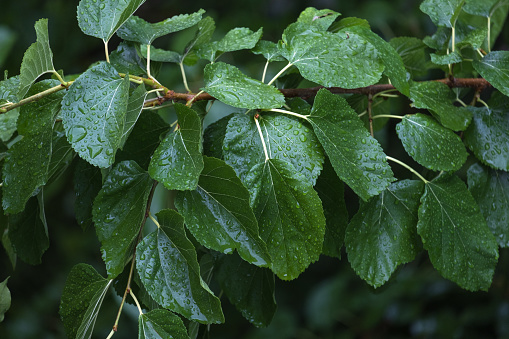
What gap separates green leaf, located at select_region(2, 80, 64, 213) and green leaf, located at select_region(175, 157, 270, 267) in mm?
170

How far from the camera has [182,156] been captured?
535mm

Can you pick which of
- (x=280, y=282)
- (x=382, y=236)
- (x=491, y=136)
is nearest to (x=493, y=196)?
(x=491, y=136)

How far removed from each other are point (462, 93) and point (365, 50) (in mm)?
277

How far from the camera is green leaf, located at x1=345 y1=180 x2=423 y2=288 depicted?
628mm

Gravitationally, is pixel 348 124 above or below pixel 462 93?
above

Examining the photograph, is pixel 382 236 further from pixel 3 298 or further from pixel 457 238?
pixel 3 298

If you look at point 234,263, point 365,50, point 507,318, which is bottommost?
point 507,318

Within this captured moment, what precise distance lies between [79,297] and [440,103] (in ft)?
1.86

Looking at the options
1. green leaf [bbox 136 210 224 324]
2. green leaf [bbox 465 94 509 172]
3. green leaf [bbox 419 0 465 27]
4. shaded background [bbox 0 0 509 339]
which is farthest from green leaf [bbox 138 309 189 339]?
shaded background [bbox 0 0 509 339]

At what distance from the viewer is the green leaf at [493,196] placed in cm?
70

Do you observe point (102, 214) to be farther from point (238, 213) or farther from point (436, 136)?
point (436, 136)

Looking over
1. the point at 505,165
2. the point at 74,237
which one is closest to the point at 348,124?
the point at 505,165

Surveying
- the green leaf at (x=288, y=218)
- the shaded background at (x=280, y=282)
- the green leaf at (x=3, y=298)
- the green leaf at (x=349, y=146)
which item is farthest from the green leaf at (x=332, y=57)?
the shaded background at (x=280, y=282)

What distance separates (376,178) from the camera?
0.58 metres
